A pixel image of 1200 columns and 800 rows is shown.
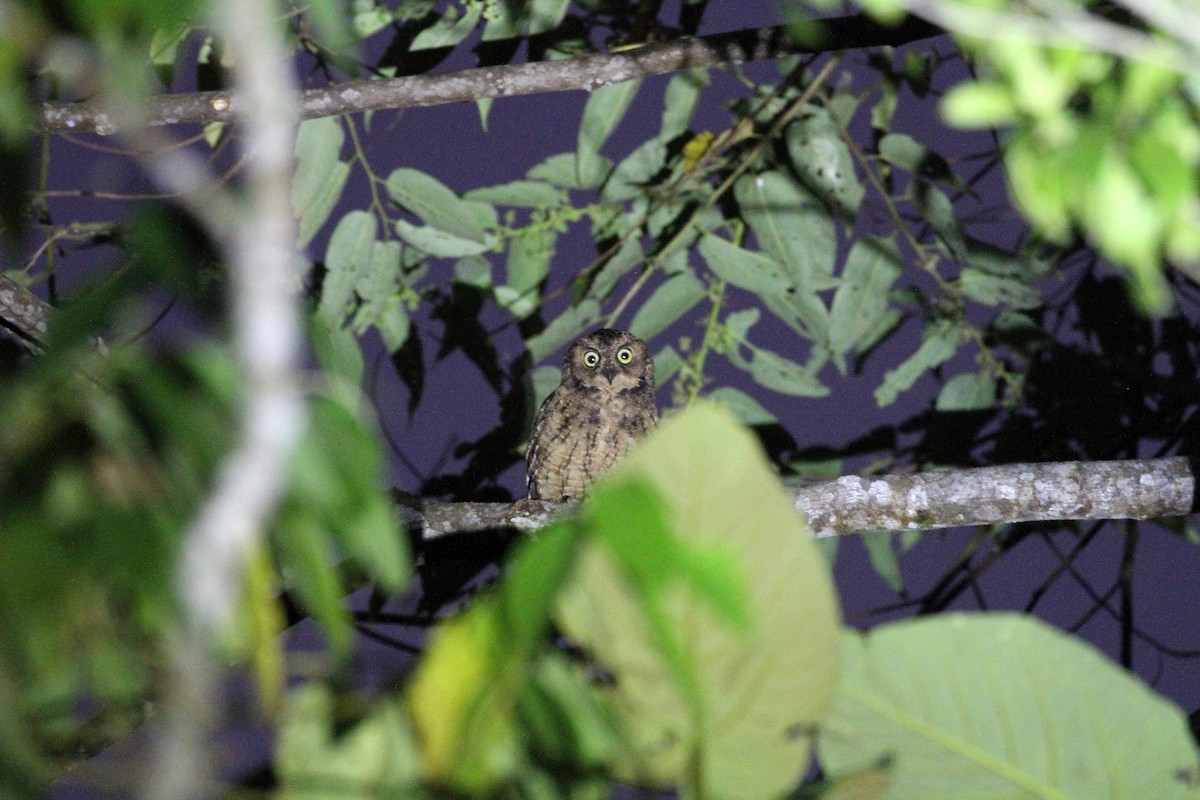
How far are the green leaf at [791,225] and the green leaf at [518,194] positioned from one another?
43 centimetres

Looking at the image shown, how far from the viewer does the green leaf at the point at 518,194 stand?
2.30 metres

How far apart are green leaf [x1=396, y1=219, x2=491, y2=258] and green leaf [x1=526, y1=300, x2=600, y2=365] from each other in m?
0.23

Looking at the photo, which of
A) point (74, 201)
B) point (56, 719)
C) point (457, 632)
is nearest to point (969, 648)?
point (457, 632)

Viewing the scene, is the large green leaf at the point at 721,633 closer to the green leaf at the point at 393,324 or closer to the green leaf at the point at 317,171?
the green leaf at the point at 317,171

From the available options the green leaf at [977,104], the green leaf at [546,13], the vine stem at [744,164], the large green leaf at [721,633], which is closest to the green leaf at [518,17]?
the green leaf at [546,13]

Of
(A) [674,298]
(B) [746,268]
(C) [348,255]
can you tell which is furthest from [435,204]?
(B) [746,268]

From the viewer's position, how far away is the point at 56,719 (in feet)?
1.95

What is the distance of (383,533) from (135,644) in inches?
6.9

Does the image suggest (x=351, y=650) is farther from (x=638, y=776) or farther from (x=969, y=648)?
(x=969, y=648)

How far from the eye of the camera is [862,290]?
221 cm

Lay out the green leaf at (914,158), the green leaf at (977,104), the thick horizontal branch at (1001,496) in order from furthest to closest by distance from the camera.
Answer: the green leaf at (914,158) < the thick horizontal branch at (1001,496) < the green leaf at (977,104)

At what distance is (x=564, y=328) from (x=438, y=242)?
0.33m

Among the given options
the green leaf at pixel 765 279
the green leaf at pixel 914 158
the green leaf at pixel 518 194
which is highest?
the green leaf at pixel 518 194

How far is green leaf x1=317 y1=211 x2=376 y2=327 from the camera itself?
2.15 m
